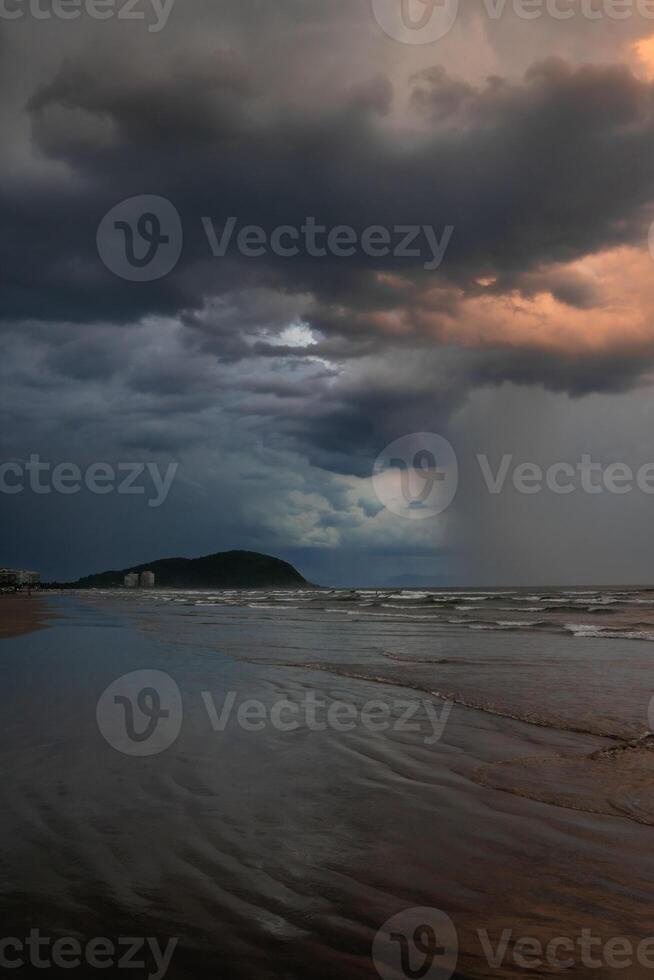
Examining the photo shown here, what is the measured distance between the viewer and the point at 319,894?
410cm

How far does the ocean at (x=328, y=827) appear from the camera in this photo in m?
3.57

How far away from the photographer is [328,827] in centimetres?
530

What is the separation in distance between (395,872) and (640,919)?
1.46m

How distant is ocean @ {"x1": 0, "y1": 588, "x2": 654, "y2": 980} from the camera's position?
3.57m

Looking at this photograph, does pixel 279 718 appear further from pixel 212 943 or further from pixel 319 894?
pixel 212 943

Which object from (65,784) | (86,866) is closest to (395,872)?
(86,866)

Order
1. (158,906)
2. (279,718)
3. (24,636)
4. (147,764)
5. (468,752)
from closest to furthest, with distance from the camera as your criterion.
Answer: (158,906), (147,764), (468,752), (279,718), (24,636)

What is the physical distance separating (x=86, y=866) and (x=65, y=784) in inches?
75.0

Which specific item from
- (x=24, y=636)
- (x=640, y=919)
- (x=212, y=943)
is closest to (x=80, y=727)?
(x=212, y=943)

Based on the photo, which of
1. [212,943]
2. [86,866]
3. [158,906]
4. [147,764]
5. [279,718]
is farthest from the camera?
[279,718]

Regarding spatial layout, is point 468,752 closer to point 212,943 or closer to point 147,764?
point 147,764

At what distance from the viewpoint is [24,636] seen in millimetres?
23031

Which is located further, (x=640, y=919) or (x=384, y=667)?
(x=384, y=667)

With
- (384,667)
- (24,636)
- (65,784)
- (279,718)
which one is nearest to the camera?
(65,784)
